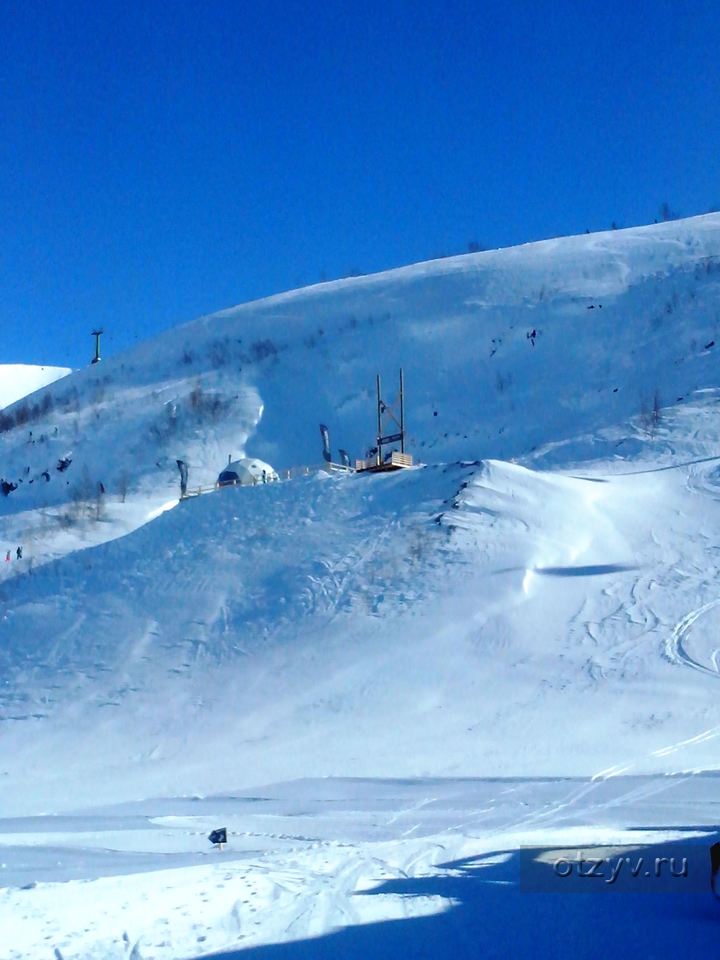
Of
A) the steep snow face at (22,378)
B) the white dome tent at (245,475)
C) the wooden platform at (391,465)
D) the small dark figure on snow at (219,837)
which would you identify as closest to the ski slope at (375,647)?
the small dark figure on snow at (219,837)

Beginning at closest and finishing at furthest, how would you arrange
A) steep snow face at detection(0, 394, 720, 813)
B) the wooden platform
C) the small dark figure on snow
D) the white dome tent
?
the small dark figure on snow < steep snow face at detection(0, 394, 720, 813) < the wooden platform < the white dome tent

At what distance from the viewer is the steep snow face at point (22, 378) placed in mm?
124125

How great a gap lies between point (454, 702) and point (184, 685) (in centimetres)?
695

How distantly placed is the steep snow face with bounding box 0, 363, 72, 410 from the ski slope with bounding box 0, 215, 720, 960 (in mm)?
66319

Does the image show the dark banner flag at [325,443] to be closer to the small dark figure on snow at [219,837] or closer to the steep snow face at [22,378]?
the small dark figure on snow at [219,837]

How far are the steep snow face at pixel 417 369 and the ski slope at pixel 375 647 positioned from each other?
29 centimetres

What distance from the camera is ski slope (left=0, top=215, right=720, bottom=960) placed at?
9.62 m

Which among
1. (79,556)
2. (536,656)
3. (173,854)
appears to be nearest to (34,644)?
(79,556)

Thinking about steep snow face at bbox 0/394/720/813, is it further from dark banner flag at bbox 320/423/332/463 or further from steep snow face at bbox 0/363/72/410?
steep snow face at bbox 0/363/72/410

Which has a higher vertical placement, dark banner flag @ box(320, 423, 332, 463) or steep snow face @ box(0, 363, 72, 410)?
steep snow face @ box(0, 363, 72, 410)

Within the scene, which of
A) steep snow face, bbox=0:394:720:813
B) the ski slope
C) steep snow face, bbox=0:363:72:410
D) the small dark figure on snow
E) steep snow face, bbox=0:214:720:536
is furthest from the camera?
steep snow face, bbox=0:363:72:410

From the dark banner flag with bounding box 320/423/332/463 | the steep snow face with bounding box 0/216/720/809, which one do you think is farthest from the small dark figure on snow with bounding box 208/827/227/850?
the dark banner flag with bounding box 320/423/332/463

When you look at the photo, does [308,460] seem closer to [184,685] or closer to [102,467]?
[102,467]

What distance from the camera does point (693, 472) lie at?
3544 centimetres
